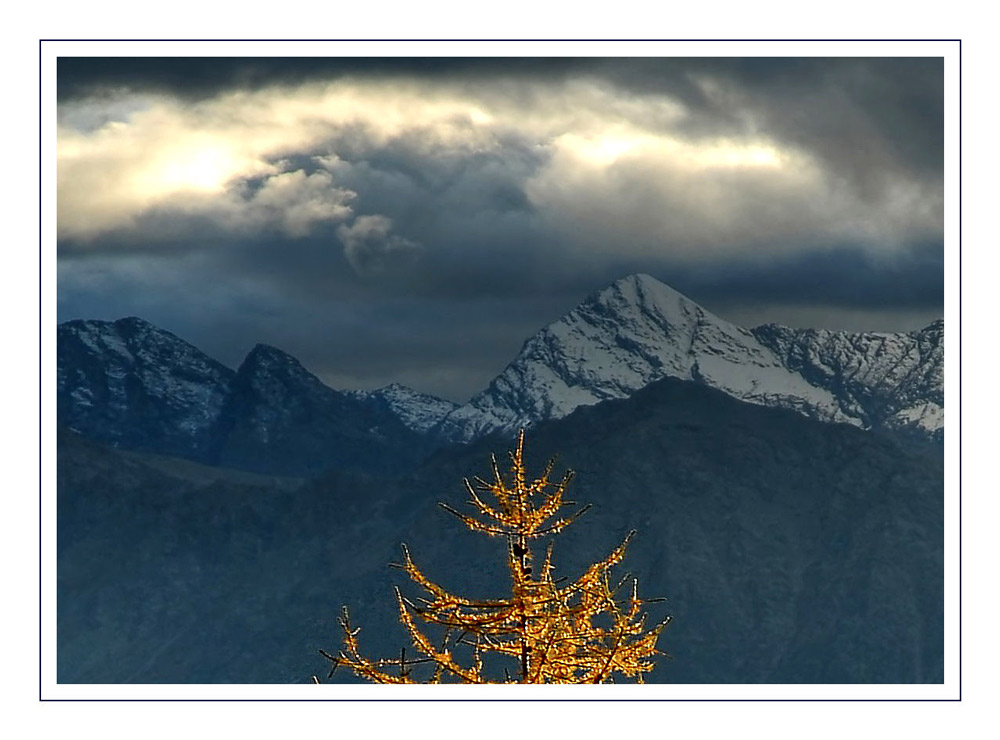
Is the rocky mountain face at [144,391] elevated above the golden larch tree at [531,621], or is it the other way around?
the rocky mountain face at [144,391]

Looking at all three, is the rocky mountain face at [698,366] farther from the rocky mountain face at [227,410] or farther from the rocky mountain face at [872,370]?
the rocky mountain face at [227,410]

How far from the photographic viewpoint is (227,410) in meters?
95.2

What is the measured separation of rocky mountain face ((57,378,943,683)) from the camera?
353 feet

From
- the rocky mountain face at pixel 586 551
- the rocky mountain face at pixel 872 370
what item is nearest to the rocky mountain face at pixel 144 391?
the rocky mountain face at pixel 586 551

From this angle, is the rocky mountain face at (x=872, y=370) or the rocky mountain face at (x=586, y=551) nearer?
the rocky mountain face at (x=872, y=370)

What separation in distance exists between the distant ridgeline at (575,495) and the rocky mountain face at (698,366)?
424 millimetres

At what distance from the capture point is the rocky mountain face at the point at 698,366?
7450 cm

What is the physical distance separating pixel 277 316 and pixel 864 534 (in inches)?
2989

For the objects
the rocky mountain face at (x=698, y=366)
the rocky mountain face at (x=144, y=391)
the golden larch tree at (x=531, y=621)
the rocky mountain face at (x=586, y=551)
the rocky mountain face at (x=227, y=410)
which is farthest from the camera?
the rocky mountain face at (x=586, y=551)

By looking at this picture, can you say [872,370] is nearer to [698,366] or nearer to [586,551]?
[698,366]

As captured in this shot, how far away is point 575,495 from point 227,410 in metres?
35.7

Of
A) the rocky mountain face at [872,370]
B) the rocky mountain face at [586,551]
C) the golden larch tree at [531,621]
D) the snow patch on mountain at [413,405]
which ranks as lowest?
the rocky mountain face at [586,551]

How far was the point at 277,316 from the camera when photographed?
56.2 m
